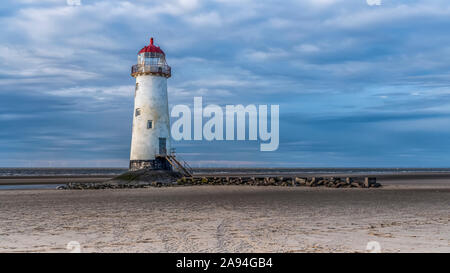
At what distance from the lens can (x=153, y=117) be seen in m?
33.6

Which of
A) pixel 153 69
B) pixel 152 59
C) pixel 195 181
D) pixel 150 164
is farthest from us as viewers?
pixel 152 59

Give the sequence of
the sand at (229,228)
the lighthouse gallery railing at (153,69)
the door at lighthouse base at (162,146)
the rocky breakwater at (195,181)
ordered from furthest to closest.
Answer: the door at lighthouse base at (162,146) < the lighthouse gallery railing at (153,69) < the rocky breakwater at (195,181) < the sand at (229,228)

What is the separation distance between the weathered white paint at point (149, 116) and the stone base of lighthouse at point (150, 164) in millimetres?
335

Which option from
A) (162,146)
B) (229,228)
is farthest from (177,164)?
(229,228)

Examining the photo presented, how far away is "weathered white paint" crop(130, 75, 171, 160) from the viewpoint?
110 feet

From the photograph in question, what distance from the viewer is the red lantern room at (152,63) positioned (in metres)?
33.6

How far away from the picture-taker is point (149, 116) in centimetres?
3362

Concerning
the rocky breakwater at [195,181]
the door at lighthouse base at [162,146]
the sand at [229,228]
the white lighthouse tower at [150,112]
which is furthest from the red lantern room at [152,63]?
the sand at [229,228]

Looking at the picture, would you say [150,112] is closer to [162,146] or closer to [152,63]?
[162,146]

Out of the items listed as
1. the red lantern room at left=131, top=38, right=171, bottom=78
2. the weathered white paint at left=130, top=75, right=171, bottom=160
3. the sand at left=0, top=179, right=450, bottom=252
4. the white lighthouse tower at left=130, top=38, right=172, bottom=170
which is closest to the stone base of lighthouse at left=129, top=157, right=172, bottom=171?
the white lighthouse tower at left=130, top=38, right=172, bottom=170

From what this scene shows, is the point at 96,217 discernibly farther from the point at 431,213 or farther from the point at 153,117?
the point at 153,117

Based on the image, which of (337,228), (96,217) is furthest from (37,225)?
(337,228)

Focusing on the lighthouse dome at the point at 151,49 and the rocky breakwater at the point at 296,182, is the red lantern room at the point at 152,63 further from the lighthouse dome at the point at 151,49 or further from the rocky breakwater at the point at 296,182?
the rocky breakwater at the point at 296,182

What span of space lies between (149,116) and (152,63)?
14.3 ft
